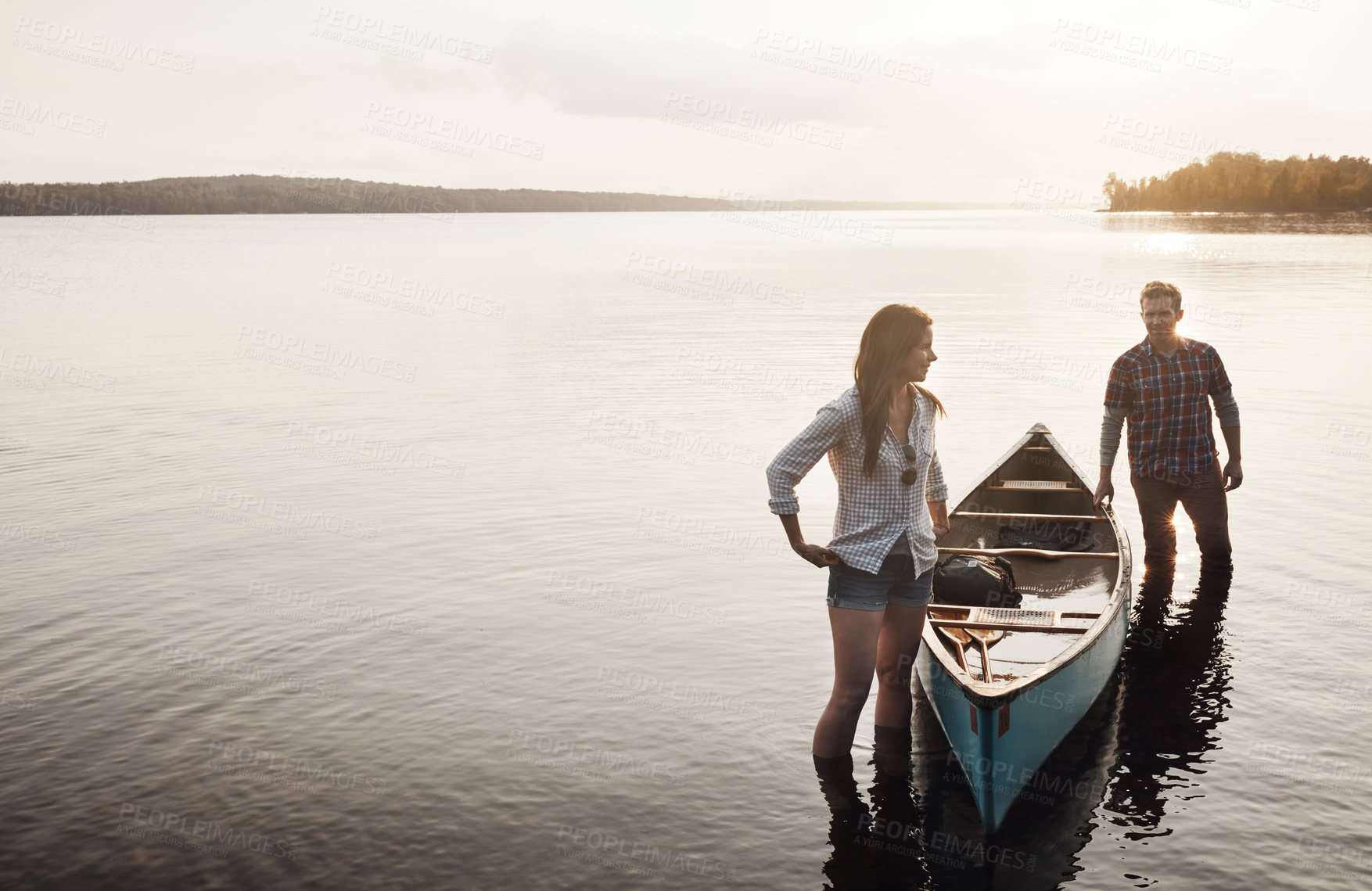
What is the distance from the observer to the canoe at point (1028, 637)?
20.9ft

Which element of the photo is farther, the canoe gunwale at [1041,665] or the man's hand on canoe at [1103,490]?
the man's hand on canoe at [1103,490]

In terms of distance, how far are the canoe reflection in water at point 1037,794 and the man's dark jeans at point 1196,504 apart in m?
1.04

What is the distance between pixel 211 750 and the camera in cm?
780

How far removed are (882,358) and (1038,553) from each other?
4811 millimetres

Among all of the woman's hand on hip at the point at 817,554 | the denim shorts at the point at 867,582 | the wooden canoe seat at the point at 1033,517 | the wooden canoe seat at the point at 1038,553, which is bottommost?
the wooden canoe seat at the point at 1038,553

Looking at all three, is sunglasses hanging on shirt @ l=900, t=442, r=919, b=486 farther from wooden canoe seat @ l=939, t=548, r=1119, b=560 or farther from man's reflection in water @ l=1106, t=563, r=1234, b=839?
wooden canoe seat @ l=939, t=548, r=1119, b=560

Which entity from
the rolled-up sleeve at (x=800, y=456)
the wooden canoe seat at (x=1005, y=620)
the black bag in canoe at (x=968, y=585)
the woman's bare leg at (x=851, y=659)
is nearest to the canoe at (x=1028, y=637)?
the wooden canoe seat at (x=1005, y=620)

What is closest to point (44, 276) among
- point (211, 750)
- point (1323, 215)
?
point (211, 750)

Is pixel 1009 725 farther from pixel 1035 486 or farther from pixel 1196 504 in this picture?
pixel 1035 486

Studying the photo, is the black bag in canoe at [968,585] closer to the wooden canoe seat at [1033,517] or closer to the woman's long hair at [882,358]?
the wooden canoe seat at [1033,517]

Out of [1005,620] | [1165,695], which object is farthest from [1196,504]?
[1005,620]

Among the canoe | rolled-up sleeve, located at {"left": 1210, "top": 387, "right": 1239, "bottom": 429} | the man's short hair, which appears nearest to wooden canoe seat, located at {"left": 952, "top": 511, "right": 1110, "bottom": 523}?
the canoe

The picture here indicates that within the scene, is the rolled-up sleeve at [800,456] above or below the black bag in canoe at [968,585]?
above

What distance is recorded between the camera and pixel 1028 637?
8148 mm
